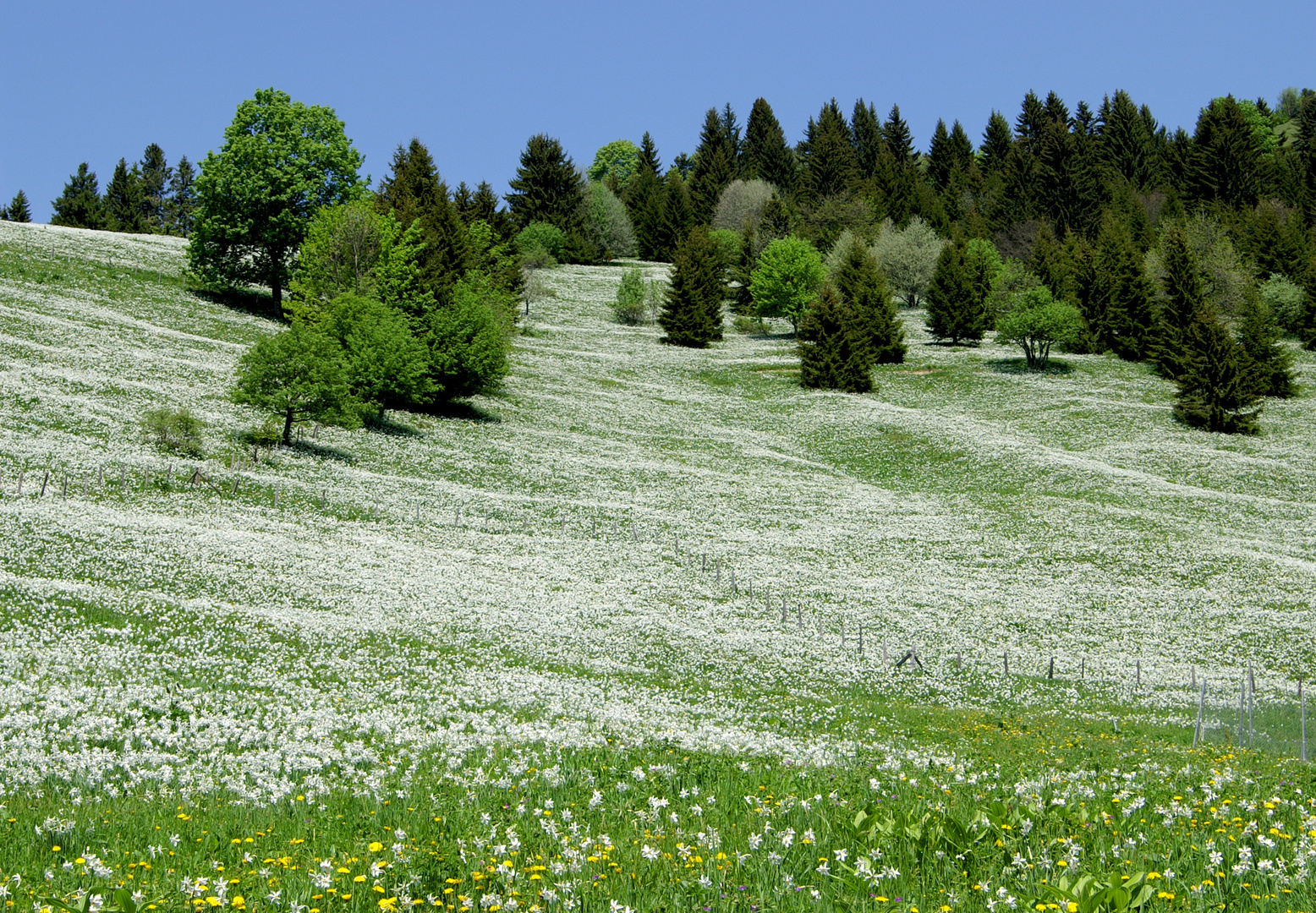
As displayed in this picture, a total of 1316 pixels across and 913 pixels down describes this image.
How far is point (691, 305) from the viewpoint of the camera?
101500 millimetres

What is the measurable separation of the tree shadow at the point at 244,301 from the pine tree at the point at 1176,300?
75.0m

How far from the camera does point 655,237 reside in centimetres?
15838

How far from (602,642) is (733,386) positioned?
61550 millimetres

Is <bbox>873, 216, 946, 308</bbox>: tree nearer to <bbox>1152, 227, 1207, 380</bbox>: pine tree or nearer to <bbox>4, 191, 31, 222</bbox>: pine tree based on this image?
<bbox>1152, 227, 1207, 380</bbox>: pine tree

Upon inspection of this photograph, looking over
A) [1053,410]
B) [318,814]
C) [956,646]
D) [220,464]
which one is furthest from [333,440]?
[1053,410]

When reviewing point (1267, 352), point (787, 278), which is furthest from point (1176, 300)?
point (787, 278)

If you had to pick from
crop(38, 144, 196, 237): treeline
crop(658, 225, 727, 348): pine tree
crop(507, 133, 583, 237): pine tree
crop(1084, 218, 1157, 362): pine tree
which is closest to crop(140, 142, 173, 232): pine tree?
crop(38, 144, 196, 237): treeline

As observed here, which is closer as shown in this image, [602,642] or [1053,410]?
[602,642]

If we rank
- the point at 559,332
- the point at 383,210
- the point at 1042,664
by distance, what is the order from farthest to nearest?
1. the point at 559,332
2. the point at 383,210
3. the point at 1042,664

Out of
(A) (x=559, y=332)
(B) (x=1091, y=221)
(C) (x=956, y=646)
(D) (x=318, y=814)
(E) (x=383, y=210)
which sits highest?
(B) (x=1091, y=221)

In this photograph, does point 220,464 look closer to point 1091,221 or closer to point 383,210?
point 383,210

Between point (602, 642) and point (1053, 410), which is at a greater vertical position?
point (1053, 410)

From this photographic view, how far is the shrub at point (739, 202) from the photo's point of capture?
15162cm

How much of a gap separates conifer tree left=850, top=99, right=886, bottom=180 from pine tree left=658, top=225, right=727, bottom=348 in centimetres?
6909
